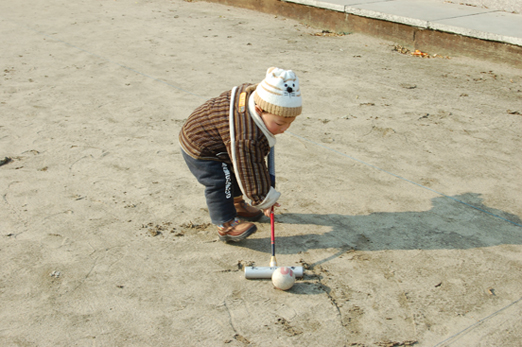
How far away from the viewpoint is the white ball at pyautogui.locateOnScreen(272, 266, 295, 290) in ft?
7.50

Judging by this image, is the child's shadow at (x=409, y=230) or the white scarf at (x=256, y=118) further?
the child's shadow at (x=409, y=230)

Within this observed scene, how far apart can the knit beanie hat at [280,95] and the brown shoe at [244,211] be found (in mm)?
813

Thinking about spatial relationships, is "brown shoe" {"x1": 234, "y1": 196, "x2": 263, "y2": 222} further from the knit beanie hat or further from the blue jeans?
the knit beanie hat

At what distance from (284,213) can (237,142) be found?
74 cm

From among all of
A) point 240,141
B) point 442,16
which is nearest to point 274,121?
point 240,141

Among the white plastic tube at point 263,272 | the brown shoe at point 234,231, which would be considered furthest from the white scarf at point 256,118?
the white plastic tube at point 263,272

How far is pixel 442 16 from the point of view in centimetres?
645

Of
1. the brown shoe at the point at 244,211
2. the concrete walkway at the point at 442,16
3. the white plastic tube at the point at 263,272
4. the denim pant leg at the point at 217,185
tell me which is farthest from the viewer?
the concrete walkway at the point at 442,16

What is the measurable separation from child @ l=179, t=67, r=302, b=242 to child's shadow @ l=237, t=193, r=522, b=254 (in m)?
0.28

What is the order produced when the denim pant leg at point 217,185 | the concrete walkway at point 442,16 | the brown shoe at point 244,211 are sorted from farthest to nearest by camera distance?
the concrete walkway at point 442,16 < the brown shoe at point 244,211 < the denim pant leg at point 217,185

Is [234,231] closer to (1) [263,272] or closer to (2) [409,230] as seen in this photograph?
(1) [263,272]

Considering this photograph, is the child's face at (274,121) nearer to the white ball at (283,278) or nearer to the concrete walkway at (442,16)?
the white ball at (283,278)

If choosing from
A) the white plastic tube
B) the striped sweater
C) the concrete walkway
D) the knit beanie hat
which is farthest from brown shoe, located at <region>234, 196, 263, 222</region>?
the concrete walkway

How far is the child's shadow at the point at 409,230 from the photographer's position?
8.89 feet
